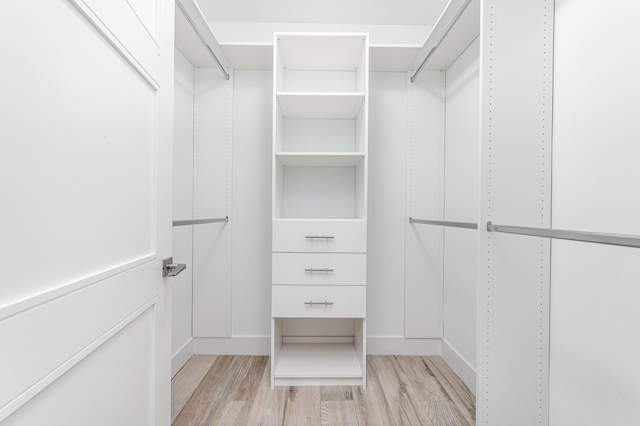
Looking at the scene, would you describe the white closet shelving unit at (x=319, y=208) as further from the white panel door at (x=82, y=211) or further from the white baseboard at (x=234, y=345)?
the white panel door at (x=82, y=211)

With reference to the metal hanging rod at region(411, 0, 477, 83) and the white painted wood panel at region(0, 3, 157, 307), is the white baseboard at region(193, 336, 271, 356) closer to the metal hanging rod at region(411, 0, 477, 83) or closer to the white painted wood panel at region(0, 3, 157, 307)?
the white painted wood panel at region(0, 3, 157, 307)

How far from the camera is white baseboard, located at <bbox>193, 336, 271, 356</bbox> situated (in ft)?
6.95

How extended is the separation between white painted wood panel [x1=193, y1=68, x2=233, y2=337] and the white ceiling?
0.36 m

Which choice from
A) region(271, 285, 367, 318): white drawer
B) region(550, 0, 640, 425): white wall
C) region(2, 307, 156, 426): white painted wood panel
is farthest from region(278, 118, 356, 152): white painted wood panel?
region(2, 307, 156, 426): white painted wood panel

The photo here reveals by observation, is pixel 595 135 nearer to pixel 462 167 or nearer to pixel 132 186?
pixel 462 167

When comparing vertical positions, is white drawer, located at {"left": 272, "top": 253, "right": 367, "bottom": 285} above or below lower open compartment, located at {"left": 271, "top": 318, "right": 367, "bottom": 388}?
above

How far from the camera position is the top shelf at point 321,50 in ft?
5.71

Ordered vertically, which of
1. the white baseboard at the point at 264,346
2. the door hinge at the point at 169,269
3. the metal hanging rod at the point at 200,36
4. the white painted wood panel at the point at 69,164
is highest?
the metal hanging rod at the point at 200,36

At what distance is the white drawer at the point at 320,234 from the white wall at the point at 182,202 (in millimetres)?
604

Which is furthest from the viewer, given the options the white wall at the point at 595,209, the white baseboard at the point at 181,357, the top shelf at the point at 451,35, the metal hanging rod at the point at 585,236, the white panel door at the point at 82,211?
the white baseboard at the point at 181,357

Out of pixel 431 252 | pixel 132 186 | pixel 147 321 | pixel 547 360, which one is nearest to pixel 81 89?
pixel 132 186

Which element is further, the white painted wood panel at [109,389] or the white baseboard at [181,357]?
the white baseboard at [181,357]

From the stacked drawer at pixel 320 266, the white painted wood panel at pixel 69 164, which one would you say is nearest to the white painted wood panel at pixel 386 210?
the stacked drawer at pixel 320 266

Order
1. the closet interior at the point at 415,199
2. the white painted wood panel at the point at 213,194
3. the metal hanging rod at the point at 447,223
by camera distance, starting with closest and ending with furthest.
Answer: the closet interior at the point at 415,199, the metal hanging rod at the point at 447,223, the white painted wood panel at the point at 213,194
